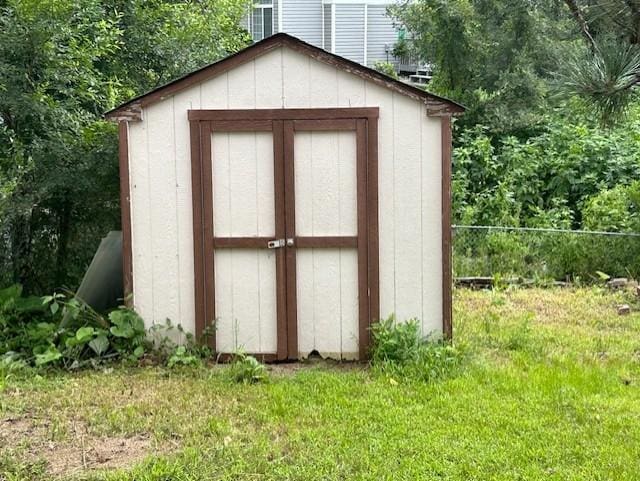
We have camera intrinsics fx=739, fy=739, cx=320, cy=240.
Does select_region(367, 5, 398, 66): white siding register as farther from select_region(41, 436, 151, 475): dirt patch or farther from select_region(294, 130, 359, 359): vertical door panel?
select_region(41, 436, 151, 475): dirt patch

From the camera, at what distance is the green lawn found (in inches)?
145

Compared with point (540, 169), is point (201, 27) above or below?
above

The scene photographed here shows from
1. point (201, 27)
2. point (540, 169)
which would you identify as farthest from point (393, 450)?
point (540, 169)

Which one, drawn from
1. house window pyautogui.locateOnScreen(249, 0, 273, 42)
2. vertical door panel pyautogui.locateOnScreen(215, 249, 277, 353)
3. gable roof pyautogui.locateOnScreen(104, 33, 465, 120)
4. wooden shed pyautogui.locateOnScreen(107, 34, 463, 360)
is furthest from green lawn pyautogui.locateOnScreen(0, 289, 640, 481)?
house window pyautogui.locateOnScreen(249, 0, 273, 42)

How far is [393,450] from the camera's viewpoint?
3.86 meters

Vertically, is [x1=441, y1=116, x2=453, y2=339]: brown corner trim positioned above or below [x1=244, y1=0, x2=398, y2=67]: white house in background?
below

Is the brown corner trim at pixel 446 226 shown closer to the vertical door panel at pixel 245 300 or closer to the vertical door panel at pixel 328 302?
the vertical door panel at pixel 328 302

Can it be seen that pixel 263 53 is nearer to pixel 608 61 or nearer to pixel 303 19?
pixel 608 61

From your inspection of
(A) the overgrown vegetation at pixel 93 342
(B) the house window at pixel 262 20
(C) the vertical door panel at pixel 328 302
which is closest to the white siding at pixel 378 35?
(B) the house window at pixel 262 20

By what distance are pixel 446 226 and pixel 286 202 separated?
1.19 metres

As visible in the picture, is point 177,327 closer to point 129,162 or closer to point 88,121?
point 129,162

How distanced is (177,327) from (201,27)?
3.43 metres

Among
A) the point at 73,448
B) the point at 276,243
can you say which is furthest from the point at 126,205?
the point at 73,448

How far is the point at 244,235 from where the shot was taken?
5488 millimetres
